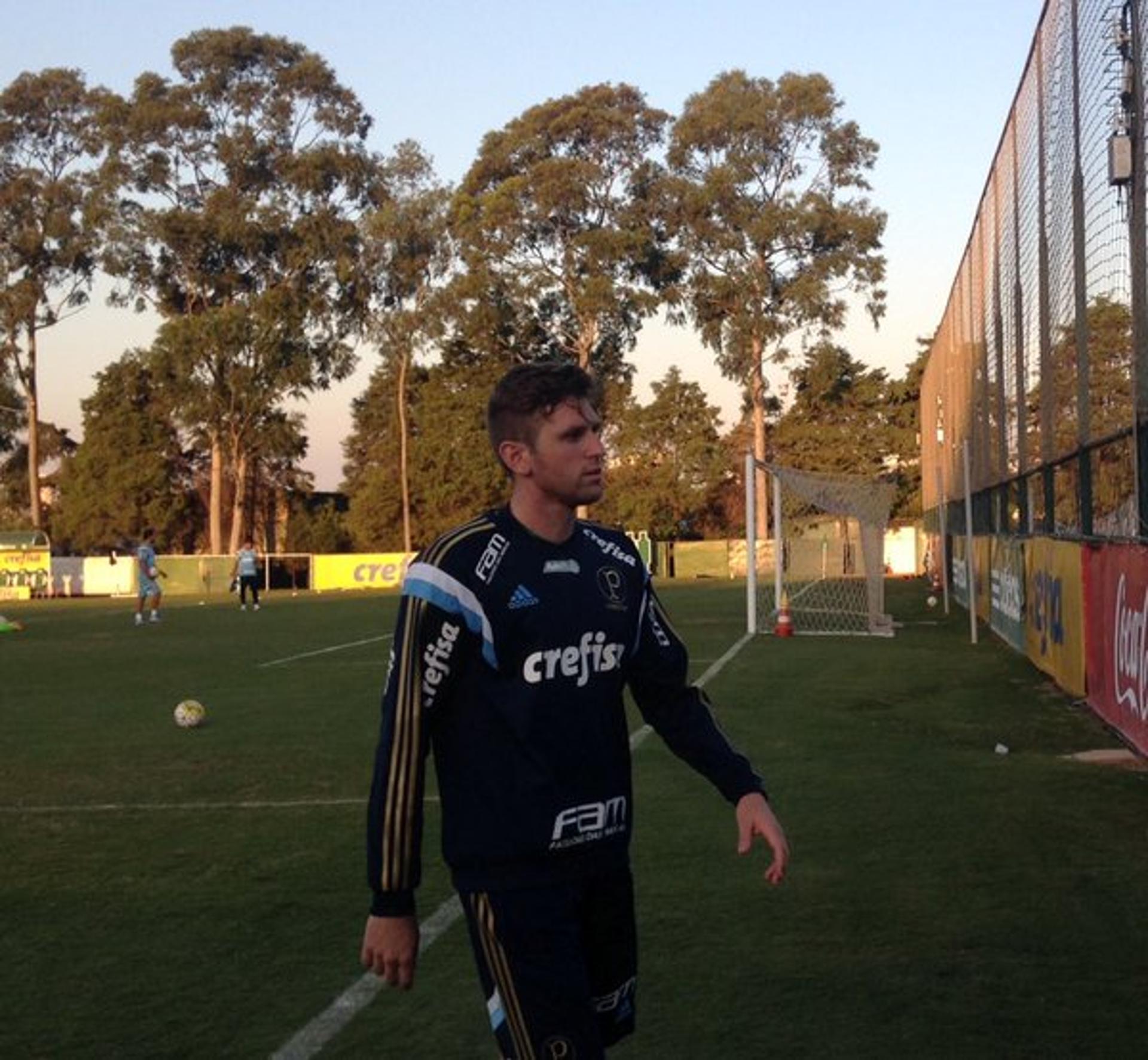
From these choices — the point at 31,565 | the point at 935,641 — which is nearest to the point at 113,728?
the point at 935,641

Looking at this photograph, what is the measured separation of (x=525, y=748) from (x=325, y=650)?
21921mm

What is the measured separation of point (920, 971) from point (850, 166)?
2423 inches

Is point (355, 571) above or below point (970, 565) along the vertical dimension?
above

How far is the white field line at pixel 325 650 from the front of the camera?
887 inches

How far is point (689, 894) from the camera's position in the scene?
7312 millimetres

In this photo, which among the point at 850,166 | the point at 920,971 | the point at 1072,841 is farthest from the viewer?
the point at 850,166

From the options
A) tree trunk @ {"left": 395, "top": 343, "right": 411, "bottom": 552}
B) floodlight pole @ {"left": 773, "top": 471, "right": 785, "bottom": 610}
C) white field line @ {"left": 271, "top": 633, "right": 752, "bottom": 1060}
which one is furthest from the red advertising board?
tree trunk @ {"left": 395, "top": 343, "right": 411, "bottom": 552}

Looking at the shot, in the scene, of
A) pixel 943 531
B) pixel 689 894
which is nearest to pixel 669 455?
pixel 943 531

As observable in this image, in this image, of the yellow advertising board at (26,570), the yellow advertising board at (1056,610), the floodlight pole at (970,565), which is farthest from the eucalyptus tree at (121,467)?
the yellow advertising board at (1056,610)

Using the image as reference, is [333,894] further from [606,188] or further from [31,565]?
[606,188]

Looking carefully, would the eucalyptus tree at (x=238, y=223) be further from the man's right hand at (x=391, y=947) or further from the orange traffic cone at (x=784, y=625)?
the man's right hand at (x=391, y=947)

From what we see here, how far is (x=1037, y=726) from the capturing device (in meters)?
13.6

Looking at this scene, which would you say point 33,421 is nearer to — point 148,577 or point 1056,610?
point 148,577

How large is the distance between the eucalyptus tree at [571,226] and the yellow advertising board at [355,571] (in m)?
11.1
